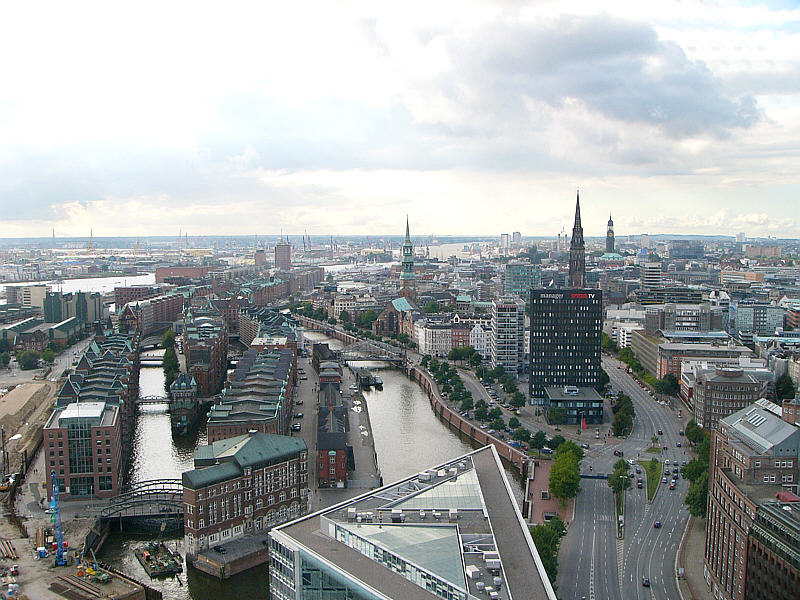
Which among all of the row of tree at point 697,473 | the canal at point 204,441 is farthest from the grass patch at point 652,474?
the canal at point 204,441

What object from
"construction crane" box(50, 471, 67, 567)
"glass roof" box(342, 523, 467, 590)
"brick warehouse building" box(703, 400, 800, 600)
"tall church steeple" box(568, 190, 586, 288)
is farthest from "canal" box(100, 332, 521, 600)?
"tall church steeple" box(568, 190, 586, 288)

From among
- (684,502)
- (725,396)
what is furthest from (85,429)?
(725,396)

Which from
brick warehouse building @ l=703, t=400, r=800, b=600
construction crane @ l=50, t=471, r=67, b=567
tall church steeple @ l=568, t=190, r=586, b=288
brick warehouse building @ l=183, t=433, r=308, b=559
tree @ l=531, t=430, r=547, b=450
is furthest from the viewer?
tall church steeple @ l=568, t=190, r=586, b=288

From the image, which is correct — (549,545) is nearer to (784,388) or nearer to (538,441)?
(538,441)

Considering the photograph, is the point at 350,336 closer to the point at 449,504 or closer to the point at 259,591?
the point at 259,591

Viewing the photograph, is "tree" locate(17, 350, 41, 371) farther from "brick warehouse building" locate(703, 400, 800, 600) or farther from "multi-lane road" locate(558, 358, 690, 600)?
"brick warehouse building" locate(703, 400, 800, 600)

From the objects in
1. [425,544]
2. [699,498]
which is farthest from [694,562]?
[425,544]
